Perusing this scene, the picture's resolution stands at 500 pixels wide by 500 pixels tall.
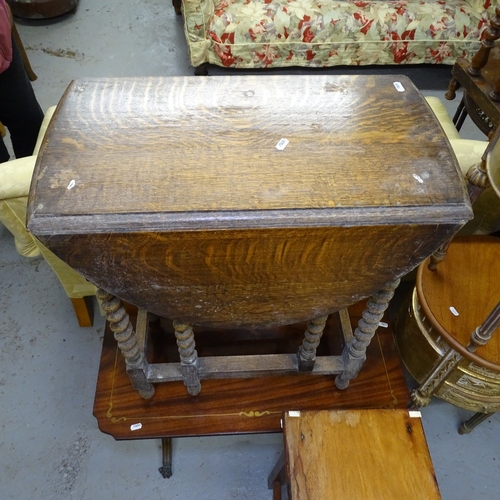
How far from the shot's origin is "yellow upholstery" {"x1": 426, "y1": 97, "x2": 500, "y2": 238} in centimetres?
127

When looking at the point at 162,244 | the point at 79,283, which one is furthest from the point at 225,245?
the point at 79,283

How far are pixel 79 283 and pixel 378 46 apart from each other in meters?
2.20

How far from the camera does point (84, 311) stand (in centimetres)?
168

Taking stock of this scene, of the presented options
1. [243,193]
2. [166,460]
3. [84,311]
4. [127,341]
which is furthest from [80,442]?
[243,193]

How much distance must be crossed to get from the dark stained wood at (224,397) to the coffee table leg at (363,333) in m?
0.08

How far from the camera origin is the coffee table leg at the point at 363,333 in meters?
1.03

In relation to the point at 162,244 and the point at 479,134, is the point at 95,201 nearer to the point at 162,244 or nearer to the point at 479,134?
the point at 162,244

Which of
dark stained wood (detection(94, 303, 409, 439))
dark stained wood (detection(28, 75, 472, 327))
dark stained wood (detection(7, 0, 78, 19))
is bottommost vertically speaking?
dark stained wood (detection(94, 303, 409, 439))

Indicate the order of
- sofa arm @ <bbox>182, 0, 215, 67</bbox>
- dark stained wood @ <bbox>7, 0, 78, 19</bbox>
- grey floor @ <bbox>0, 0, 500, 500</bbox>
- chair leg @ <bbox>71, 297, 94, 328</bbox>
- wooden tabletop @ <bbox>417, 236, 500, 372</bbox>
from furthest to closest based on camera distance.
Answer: dark stained wood @ <bbox>7, 0, 78, 19</bbox>
sofa arm @ <bbox>182, 0, 215, 67</bbox>
chair leg @ <bbox>71, 297, 94, 328</bbox>
grey floor @ <bbox>0, 0, 500, 500</bbox>
wooden tabletop @ <bbox>417, 236, 500, 372</bbox>

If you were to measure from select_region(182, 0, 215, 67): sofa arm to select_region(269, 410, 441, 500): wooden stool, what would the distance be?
2209 millimetres

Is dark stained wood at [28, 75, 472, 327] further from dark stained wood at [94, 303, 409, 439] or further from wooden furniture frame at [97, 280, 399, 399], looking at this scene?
dark stained wood at [94, 303, 409, 439]

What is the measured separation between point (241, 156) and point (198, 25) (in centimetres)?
199

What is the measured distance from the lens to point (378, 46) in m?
2.69

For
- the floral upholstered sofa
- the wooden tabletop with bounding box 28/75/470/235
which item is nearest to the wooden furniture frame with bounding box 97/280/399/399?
the wooden tabletop with bounding box 28/75/470/235
